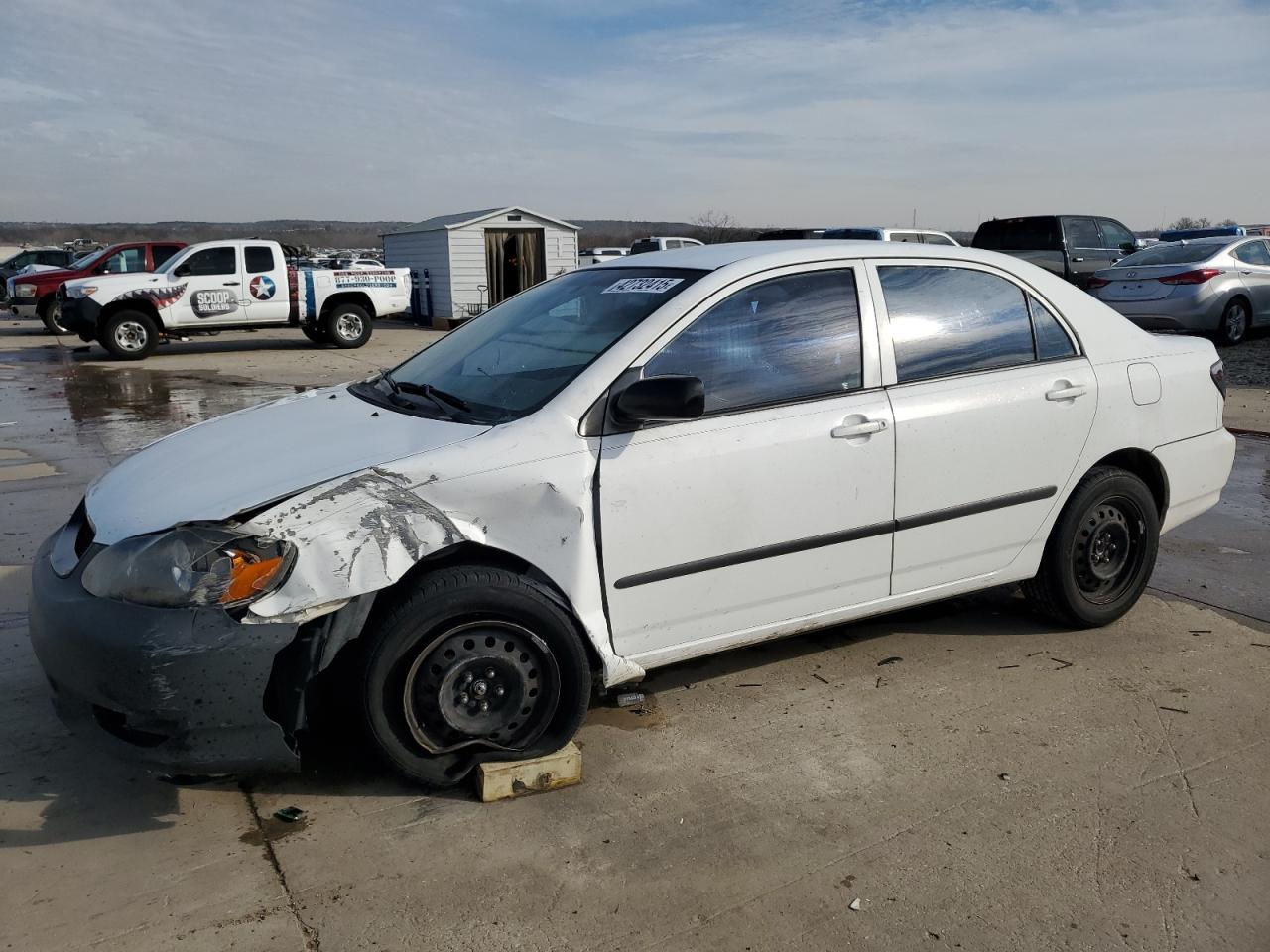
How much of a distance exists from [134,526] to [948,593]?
2973mm

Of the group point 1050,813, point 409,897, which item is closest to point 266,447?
point 409,897

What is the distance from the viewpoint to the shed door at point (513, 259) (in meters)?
24.6

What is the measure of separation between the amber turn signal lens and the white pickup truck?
15.9 meters

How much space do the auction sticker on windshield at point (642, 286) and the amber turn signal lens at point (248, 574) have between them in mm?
1664

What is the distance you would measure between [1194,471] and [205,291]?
634 inches

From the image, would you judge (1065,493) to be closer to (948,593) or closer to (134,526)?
(948,593)

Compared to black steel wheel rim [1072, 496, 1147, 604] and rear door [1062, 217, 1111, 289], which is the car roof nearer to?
black steel wheel rim [1072, 496, 1147, 604]

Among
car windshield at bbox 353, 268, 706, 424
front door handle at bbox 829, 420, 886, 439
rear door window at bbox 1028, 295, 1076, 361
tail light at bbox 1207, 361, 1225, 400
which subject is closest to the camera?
car windshield at bbox 353, 268, 706, 424

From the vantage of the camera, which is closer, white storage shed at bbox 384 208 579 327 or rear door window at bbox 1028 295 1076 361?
rear door window at bbox 1028 295 1076 361

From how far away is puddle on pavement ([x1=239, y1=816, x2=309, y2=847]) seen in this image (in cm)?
307

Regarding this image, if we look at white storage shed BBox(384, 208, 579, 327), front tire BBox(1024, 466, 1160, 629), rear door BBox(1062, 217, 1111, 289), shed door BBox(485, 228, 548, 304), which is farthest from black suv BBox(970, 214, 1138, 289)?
front tire BBox(1024, 466, 1160, 629)

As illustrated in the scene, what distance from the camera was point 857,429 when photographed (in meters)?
3.77

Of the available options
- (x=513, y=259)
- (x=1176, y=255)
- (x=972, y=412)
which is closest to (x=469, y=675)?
(x=972, y=412)

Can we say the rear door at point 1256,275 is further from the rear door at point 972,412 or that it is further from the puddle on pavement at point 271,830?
the puddle on pavement at point 271,830
